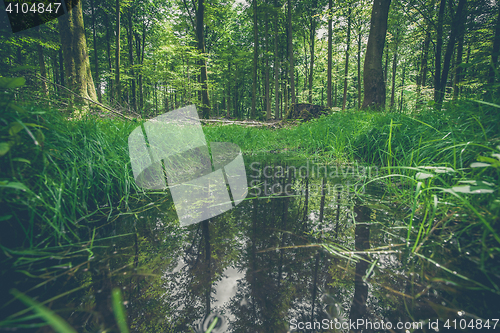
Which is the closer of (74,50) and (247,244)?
(247,244)

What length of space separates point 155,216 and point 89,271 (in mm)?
529

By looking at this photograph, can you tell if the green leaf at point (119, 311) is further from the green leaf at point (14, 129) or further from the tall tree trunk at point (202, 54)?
the tall tree trunk at point (202, 54)

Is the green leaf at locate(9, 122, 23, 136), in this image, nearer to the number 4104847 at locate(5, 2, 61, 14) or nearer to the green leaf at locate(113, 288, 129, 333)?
the green leaf at locate(113, 288, 129, 333)

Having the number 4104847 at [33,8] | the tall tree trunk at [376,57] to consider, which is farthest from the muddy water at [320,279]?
the tall tree trunk at [376,57]

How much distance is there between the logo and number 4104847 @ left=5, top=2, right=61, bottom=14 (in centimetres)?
206

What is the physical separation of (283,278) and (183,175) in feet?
6.45

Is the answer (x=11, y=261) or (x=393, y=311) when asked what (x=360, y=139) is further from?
(x=11, y=261)

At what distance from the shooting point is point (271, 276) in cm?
74

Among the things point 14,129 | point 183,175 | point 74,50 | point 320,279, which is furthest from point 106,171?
point 74,50

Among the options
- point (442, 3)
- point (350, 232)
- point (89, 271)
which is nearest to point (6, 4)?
point (89, 271)

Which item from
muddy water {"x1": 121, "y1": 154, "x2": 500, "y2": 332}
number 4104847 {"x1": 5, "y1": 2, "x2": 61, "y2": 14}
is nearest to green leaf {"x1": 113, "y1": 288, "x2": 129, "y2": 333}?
muddy water {"x1": 121, "y1": 154, "x2": 500, "y2": 332}

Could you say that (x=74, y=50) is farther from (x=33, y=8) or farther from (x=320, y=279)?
(x=320, y=279)

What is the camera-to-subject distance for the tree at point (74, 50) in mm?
3998

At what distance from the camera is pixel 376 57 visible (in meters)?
4.77
